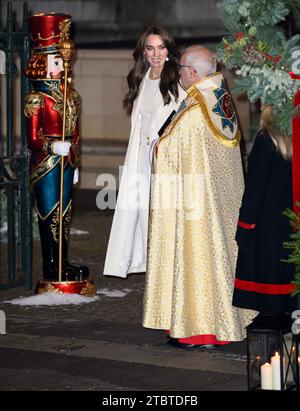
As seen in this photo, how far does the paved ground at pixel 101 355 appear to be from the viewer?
8.64 m

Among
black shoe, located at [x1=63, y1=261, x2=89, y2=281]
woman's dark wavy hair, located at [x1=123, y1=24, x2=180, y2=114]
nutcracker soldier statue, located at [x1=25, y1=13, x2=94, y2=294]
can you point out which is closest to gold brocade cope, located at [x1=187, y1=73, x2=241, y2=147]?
woman's dark wavy hair, located at [x1=123, y1=24, x2=180, y2=114]

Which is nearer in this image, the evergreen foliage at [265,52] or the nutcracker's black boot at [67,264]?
the evergreen foliage at [265,52]

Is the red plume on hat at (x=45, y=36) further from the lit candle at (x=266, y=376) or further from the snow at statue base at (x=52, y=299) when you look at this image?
the lit candle at (x=266, y=376)

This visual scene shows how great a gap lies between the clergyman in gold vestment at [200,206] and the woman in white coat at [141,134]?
1.14 metres

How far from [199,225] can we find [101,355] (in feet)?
3.65

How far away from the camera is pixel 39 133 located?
1105 cm

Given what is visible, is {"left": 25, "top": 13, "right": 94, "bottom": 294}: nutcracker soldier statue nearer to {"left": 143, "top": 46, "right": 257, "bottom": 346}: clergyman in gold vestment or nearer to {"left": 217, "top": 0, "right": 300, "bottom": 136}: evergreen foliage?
{"left": 143, "top": 46, "right": 257, "bottom": 346}: clergyman in gold vestment

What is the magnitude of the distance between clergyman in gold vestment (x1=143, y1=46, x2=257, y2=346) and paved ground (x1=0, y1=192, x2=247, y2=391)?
0.78 feet

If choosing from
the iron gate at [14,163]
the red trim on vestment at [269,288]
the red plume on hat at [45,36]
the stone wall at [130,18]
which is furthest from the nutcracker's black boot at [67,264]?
the stone wall at [130,18]

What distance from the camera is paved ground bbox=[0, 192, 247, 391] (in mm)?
8641

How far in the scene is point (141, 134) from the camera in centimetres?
1089

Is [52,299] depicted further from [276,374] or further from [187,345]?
[276,374]

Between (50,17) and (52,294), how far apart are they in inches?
87.8

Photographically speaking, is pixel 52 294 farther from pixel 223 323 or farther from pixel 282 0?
pixel 282 0
